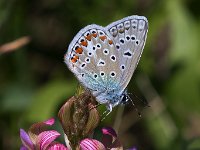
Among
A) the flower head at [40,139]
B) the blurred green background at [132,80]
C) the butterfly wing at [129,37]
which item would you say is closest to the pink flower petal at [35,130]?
the flower head at [40,139]

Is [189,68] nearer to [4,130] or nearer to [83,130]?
[4,130]

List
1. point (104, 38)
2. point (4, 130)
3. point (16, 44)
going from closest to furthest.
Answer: point (104, 38) < point (16, 44) < point (4, 130)

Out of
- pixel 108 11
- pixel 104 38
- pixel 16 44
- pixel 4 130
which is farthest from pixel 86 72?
pixel 108 11

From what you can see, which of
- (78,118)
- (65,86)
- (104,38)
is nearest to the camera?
(78,118)

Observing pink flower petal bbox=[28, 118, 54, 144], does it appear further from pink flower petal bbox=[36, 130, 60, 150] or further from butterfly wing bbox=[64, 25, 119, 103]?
butterfly wing bbox=[64, 25, 119, 103]

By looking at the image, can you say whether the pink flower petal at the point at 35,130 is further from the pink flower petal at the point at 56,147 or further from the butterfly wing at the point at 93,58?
the butterfly wing at the point at 93,58

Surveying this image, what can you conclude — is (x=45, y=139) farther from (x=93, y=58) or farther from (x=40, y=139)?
(x=93, y=58)

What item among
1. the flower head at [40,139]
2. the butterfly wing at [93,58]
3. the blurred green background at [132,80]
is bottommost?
the blurred green background at [132,80]
